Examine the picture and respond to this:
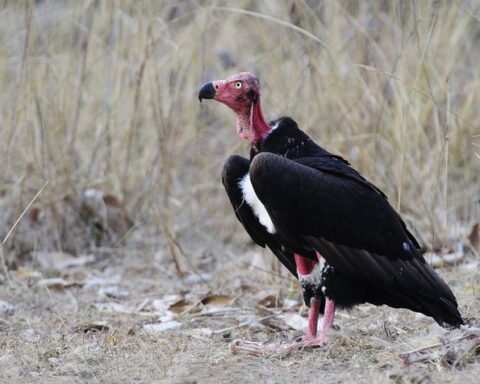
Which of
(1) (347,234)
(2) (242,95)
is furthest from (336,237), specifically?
(2) (242,95)

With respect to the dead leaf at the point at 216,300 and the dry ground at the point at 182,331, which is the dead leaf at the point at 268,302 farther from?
the dead leaf at the point at 216,300

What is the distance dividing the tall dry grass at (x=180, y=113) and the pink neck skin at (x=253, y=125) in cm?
118

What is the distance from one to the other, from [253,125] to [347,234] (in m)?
0.73

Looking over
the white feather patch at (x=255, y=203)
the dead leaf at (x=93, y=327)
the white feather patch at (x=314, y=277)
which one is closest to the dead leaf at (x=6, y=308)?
the dead leaf at (x=93, y=327)

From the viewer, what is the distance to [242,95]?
441 centimetres

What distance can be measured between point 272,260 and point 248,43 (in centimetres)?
425

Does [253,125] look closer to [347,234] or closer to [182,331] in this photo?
[347,234]

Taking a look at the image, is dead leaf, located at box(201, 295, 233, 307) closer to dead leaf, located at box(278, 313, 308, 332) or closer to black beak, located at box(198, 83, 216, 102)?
dead leaf, located at box(278, 313, 308, 332)

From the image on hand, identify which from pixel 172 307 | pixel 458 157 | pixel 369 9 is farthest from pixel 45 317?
pixel 369 9

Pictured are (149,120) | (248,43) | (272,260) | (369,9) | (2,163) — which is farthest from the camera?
(248,43)

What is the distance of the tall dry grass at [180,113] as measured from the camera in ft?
19.4

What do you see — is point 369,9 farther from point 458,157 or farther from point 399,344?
point 399,344

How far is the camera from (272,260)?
550 cm

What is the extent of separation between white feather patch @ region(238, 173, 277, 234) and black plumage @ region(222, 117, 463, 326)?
12 centimetres
